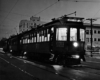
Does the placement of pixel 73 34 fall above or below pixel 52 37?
above

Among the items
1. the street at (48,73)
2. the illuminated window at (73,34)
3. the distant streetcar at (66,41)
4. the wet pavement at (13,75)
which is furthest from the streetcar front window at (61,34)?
the wet pavement at (13,75)

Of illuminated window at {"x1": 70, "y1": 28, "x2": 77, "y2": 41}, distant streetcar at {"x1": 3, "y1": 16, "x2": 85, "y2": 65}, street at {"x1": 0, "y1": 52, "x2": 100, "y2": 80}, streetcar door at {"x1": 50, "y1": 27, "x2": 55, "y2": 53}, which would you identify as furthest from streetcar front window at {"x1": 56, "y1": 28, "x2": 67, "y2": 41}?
street at {"x1": 0, "y1": 52, "x2": 100, "y2": 80}

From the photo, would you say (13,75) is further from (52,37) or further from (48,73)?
(52,37)

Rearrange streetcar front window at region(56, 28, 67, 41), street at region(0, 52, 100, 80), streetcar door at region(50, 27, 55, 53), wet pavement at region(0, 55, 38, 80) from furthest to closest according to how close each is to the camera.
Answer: streetcar door at region(50, 27, 55, 53), streetcar front window at region(56, 28, 67, 41), street at region(0, 52, 100, 80), wet pavement at region(0, 55, 38, 80)

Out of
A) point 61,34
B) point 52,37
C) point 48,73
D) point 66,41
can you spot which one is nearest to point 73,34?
point 66,41

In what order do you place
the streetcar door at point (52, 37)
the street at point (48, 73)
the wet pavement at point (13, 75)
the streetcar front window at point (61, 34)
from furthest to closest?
the streetcar door at point (52, 37), the streetcar front window at point (61, 34), the street at point (48, 73), the wet pavement at point (13, 75)

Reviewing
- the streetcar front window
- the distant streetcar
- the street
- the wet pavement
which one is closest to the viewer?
the wet pavement

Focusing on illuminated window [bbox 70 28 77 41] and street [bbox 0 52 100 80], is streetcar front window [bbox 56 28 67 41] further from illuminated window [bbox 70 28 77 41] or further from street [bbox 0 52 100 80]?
street [bbox 0 52 100 80]

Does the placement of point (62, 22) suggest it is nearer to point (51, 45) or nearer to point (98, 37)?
point (51, 45)

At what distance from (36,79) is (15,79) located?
2.96 ft

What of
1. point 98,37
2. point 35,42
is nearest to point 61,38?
point 35,42

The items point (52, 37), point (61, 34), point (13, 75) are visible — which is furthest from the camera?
point (52, 37)

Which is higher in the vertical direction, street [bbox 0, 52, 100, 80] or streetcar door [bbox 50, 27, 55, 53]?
streetcar door [bbox 50, 27, 55, 53]

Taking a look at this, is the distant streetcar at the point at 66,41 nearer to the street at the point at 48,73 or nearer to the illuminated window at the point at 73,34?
the illuminated window at the point at 73,34
